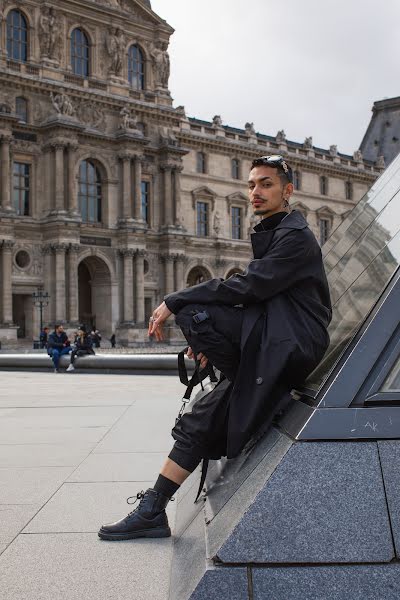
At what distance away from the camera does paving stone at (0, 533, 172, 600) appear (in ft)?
8.70

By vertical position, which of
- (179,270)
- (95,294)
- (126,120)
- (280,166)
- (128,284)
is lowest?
(280,166)

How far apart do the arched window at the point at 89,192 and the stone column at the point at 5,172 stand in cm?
500

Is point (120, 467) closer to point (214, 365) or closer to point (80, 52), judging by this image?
point (214, 365)

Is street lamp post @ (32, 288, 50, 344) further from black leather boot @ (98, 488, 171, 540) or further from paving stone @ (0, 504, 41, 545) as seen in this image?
black leather boot @ (98, 488, 171, 540)

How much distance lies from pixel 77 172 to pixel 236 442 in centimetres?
4094

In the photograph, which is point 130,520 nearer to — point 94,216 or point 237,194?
point 94,216

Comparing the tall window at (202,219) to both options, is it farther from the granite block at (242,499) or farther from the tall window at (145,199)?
the granite block at (242,499)

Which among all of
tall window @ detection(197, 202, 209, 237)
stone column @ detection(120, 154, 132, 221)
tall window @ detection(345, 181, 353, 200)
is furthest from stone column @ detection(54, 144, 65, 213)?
tall window @ detection(345, 181, 353, 200)

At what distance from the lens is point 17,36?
41.3m

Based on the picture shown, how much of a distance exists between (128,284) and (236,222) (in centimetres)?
1312

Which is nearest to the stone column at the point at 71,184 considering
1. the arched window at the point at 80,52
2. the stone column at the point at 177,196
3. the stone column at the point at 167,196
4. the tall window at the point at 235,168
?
the arched window at the point at 80,52

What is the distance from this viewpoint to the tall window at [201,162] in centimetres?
5162

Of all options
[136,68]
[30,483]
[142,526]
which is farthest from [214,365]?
[136,68]

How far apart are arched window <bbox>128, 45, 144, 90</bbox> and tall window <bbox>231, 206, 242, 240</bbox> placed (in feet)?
36.4
